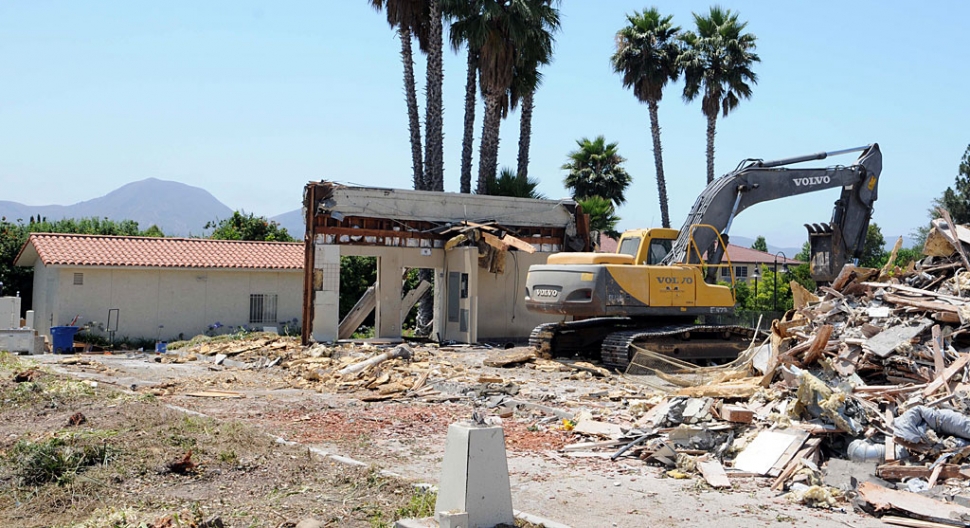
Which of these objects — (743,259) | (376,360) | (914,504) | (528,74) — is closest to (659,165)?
(528,74)

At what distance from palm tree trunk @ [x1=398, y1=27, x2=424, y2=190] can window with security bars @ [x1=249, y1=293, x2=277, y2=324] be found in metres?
6.77

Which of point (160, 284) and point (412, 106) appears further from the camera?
point (412, 106)

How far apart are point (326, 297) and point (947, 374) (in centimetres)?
1669

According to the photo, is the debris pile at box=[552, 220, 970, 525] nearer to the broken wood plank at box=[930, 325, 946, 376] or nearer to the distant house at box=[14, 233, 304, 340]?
the broken wood plank at box=[930, 325, 946, 376]

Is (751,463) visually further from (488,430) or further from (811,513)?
(488,430)

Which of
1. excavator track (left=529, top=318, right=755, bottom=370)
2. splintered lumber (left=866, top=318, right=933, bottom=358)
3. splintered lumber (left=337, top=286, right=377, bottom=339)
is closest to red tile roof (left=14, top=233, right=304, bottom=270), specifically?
splintered lumber (left=337, top=286, right=377, bottom=339)

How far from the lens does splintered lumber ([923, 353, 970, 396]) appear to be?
10.2 meters

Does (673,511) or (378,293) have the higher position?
(378,293)

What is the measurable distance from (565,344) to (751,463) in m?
10.9

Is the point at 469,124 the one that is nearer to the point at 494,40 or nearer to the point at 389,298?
the point at 494,40

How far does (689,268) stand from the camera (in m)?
19.1

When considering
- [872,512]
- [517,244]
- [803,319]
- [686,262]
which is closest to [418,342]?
[517,244]

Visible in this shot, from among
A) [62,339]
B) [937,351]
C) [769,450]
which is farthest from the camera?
[62,339]

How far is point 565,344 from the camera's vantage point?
2031 cm
